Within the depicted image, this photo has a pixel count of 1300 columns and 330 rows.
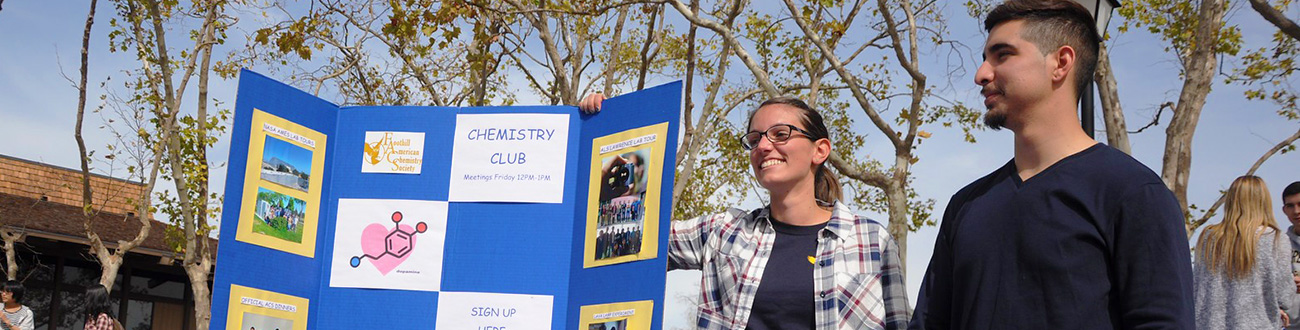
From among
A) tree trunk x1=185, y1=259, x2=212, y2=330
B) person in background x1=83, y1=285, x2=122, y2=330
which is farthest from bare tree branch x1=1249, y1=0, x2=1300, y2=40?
tree trunk x1=185, y1=259, x2=212, y2=330

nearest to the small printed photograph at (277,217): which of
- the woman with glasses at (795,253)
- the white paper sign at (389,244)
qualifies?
the white paper sign at (389,244)

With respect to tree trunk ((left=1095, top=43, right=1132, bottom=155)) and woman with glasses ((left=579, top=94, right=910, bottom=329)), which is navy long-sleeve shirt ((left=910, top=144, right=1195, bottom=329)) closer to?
woman with glasses ((left=579, top=94, right=910, bottom=329))

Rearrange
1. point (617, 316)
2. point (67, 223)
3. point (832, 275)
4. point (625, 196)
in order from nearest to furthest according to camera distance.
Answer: point (832, 275)
point (617, 316)
point (625, 196)
point (67, 223)

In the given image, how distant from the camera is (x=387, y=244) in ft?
14.6

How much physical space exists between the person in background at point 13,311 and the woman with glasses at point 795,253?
908 centimetres

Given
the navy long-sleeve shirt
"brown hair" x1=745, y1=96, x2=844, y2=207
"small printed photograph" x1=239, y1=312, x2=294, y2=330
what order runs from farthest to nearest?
"small printed photograph" x1=239, y1=312, x2=294, y2=330 < "brown hair" x1=745, y1=96, x2=844, y2=207 < the navy long-sleeve shirt

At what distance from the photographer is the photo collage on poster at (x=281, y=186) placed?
14.3ft

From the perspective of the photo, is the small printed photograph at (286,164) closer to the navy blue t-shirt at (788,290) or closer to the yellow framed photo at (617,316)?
the yellow framed photo at (617,316)

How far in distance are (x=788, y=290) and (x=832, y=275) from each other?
5.4 inches

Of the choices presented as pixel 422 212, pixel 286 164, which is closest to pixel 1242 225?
pixel 422 212

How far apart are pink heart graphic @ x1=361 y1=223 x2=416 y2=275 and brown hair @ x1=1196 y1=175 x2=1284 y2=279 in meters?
4.17

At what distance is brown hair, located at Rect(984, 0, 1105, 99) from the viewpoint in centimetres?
207

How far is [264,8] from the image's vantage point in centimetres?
1380

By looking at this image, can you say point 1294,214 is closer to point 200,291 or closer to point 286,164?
point 286,164
